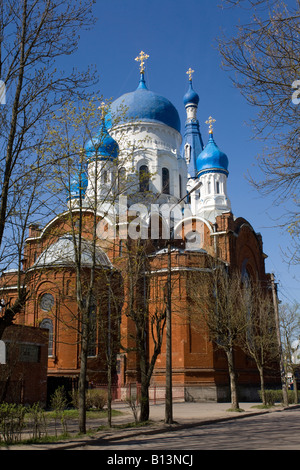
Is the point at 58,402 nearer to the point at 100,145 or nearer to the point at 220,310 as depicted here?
the point at 100,145

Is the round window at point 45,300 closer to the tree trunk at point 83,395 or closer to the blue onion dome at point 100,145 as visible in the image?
the blue onion dome at point 100,145

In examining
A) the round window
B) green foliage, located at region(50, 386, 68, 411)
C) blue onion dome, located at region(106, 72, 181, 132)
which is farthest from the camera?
blue onion dome, located at region(106, 72, 181, 132)

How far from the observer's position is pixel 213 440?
11336 millimetres

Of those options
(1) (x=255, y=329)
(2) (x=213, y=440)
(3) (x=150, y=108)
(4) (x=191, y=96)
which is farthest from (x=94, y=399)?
(4) (x=191, y=96)

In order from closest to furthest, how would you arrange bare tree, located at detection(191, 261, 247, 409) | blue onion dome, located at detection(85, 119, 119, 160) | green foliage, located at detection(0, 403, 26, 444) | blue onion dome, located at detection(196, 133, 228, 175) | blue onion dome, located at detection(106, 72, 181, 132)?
green foliage, located at detection(0, 403, 26, 444)
blue onion dome, located at detection(85, 119, 119, 160)
bare tree, located at detection(191, 261, 247, 409)
blue onion dome, located at detection(106, 72, 181, 132)
blue onion dome, located at detection(196, 133, 228, 175)

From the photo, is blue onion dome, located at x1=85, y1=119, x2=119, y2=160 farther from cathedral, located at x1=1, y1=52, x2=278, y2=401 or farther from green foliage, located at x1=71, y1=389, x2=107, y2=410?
green foliage, located at x1=71, y1=389, x2=107, y2=410

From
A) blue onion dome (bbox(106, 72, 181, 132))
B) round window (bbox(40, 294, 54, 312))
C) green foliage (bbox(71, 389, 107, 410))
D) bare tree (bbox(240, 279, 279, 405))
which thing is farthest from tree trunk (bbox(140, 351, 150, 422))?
blue onion dome (bbox(106, 72, 181, 132))

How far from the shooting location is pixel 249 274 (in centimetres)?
3684

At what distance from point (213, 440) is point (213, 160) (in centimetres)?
3450

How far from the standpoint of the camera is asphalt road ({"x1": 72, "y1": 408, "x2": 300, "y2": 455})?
1008cm

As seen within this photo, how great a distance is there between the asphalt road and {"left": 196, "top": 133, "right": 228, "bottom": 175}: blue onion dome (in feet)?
103

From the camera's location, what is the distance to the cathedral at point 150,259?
61.9 ft
